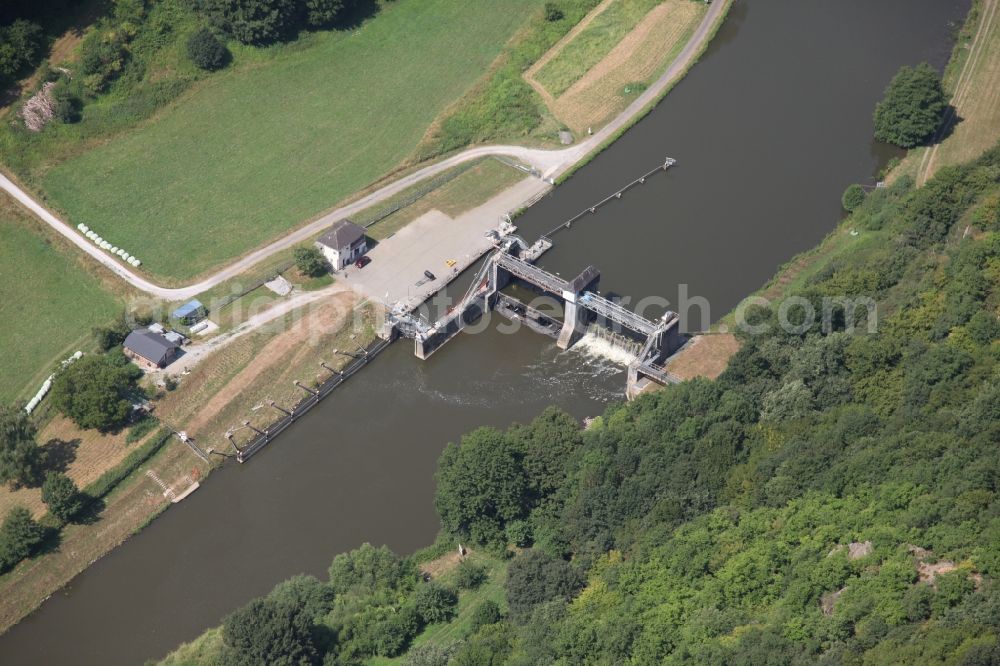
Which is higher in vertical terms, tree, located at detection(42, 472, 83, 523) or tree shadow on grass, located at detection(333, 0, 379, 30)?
tree shadow on grass, located at detection(333, 0, 379, 30)

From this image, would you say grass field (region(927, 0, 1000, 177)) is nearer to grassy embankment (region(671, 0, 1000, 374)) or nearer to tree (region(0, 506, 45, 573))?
grassy embankment (region(671, 0, 1000, 374))

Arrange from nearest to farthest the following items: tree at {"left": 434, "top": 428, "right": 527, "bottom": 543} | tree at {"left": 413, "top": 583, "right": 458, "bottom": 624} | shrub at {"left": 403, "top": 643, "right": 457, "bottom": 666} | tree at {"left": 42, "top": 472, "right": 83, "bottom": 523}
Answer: shrub at {"left": 403, "top": 643, "right": 457, "bottom": 666}, tree at {"left": 413, "top": 583, "right": 458, "bottom": 624}, tree at {"left": 434, "top": 428, "right": 527, "bottom": 543}, tree at {"left": 42, "top": 472, "right": 83, "bottom": 523}

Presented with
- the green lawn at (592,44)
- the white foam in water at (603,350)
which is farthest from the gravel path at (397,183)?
the white foam in water at (603,350)

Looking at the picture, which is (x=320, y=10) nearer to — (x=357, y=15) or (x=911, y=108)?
(x=357, y=15)

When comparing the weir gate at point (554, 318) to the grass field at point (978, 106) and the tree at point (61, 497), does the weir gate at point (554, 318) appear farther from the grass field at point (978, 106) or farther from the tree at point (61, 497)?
the grass field at point (978, 106)

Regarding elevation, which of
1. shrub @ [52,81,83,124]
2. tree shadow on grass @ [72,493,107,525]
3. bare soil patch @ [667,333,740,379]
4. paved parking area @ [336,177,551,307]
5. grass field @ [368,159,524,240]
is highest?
shrub @ [52,81,83,124]

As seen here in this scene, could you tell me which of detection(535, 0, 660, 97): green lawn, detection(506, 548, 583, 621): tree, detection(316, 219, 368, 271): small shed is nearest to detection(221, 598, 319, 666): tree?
detection(506, 548, 583, 621): tree
